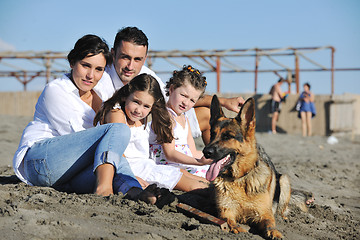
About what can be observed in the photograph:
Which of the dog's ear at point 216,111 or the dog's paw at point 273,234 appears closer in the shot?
the dog's paw at point 273,234

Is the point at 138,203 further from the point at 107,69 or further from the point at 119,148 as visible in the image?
the point at 107,69

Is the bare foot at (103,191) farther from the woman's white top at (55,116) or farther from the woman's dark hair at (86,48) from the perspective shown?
the woman's dark hair at (86,48)

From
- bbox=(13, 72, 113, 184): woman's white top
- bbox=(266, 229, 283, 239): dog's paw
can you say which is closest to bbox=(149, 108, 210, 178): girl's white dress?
bbox=(13, 72, 113, 184): woman's white top

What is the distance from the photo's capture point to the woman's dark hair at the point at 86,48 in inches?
171

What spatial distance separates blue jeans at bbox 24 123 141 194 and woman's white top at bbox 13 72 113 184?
11 centimetres

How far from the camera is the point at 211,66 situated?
1736cm

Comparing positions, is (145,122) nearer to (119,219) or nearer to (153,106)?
(153,106)

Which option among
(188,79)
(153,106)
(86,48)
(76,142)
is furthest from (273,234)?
(86,48)

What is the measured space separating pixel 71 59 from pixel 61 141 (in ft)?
3.33

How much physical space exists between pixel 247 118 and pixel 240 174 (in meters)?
0.57

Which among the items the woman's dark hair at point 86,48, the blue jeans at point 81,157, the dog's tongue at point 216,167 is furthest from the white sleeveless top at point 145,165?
the dog's tongue at point 216,167

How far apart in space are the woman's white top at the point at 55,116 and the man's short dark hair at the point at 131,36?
1026 mm

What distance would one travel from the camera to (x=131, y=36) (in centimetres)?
505

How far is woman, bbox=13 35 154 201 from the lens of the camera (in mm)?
3963
